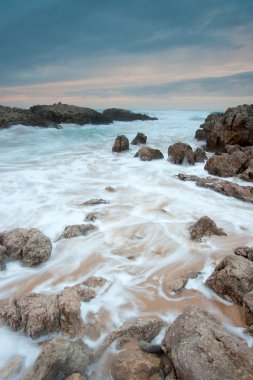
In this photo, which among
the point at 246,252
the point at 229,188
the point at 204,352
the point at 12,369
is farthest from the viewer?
the point at 229,188

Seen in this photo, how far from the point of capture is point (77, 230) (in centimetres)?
528

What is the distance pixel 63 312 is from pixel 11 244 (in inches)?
67.3

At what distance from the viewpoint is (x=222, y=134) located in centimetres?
1447

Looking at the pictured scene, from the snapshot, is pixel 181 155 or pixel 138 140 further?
pixel 138 140

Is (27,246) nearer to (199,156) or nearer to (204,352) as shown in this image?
(204,352)

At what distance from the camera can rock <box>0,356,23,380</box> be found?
99.9 inches

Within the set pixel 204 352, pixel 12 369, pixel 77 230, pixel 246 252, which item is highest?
pixel 204 352

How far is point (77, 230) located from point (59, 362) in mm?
3029

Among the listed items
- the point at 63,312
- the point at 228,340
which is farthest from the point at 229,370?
the point at 63,312

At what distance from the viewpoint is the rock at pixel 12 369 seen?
2537 millimetres

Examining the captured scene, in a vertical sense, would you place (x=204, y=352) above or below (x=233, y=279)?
above

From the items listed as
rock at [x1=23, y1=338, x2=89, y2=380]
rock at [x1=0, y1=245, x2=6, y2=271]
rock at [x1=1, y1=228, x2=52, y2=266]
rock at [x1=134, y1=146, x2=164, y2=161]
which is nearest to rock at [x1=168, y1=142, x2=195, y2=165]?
rock at [x1=134, y1=146, x2=164, y2=161]

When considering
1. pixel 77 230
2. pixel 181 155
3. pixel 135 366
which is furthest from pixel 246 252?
pixel 181 155

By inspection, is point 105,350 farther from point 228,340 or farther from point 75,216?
point 75,216
